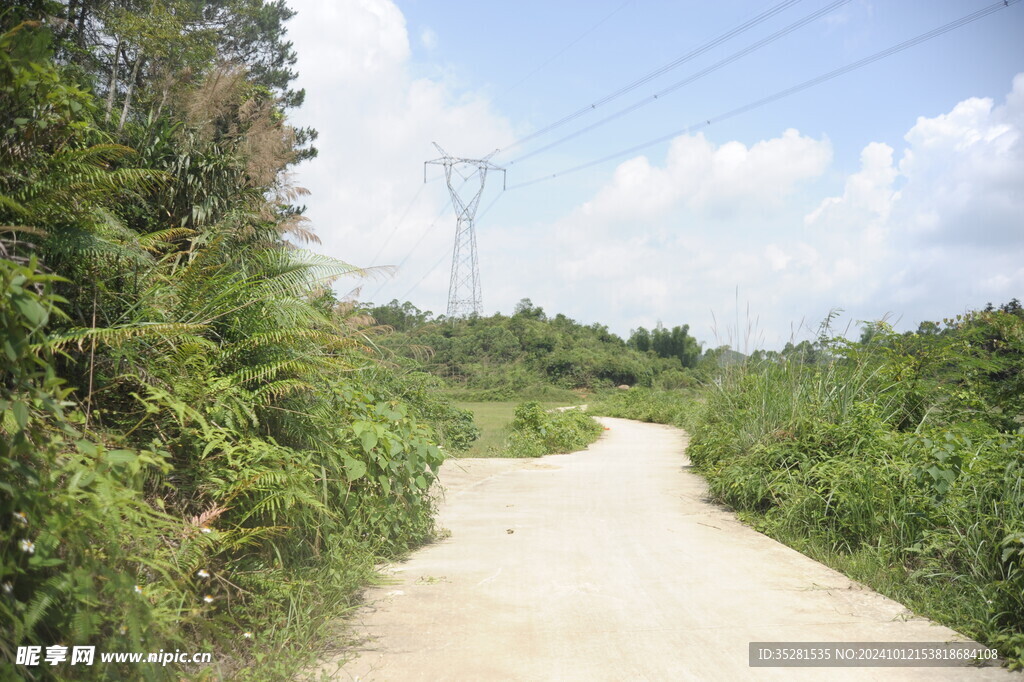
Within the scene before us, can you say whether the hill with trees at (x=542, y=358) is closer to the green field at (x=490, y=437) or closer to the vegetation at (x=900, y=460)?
the green field at (x=490, y=437)

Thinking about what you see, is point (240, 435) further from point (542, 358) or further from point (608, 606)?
point (542, 358)

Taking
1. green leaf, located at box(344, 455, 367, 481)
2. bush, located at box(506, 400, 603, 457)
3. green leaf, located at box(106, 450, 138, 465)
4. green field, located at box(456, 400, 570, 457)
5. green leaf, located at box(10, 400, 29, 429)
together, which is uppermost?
green leaf, located at box(10, 400, 29, 429)

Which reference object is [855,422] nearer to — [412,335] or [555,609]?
[555,609]

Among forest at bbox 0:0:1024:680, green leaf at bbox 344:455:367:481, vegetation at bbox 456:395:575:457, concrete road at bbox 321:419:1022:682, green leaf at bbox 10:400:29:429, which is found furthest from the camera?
vegetation at bbox 456:395:575:457

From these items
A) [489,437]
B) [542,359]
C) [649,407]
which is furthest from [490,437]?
[542,359]

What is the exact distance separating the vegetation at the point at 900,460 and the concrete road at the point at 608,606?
0.93 ft

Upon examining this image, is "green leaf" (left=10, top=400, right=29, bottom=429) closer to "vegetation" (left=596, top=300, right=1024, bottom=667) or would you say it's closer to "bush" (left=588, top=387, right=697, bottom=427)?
"vegetation" (left=596, top=300, right=1024, bottom=667)

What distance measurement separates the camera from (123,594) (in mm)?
2078

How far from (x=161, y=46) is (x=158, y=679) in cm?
1264

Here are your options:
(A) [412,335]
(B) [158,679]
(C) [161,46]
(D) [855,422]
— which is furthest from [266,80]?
(B) [158,679]

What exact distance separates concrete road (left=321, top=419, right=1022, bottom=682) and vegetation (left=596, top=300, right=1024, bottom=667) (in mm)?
283

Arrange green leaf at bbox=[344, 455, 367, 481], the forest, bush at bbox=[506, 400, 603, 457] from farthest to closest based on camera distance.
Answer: bush at bbox=[506, 400, 603, 457], green leaf at bbox=[344, 455, 367, 481], the forest

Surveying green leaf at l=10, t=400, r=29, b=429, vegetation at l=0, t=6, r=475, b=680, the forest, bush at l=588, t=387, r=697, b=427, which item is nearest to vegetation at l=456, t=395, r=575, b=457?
bush at l=588, t=387, r=697, b=427

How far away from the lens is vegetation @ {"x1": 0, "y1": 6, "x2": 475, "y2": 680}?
79.8 inches
